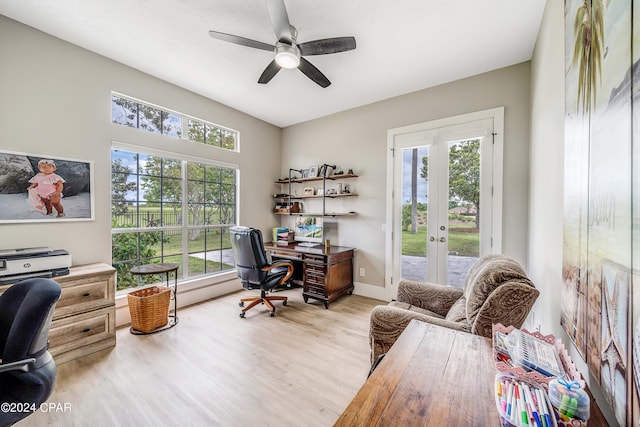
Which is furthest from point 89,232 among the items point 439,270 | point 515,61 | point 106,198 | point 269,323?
point 515,61

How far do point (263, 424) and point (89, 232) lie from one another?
2.58 m

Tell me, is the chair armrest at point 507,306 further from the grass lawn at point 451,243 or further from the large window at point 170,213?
the large window at point 170,213

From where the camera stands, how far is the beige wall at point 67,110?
2.18 meters

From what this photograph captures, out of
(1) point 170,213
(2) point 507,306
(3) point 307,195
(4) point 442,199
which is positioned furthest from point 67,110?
(4) point 442,199

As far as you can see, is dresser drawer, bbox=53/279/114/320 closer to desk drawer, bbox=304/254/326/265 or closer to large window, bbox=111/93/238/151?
large window, bbox=111/93/238/151

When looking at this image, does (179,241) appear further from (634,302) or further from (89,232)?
(634,302)

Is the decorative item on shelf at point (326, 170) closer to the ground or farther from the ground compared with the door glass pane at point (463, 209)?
farther from the ground

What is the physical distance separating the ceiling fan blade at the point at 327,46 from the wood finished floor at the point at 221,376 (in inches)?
105

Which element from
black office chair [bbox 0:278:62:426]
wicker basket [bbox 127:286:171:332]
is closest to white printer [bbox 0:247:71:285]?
wicker basket [bbox 127:286:171:332]

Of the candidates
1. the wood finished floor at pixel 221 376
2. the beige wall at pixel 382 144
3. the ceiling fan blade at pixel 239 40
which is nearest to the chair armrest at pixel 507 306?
the wood finished floor at pixel 221 376

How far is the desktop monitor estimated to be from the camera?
13.5 feet

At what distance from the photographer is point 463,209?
3035mm

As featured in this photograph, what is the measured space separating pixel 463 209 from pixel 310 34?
256 cm

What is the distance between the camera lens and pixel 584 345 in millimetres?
906
